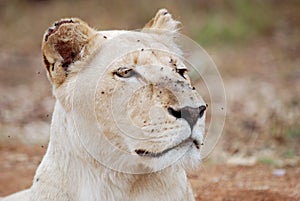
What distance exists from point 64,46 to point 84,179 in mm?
619

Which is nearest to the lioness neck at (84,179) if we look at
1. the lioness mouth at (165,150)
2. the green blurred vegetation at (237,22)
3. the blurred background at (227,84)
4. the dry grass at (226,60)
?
the lioness mouth at (165,150)

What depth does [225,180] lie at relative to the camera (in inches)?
207

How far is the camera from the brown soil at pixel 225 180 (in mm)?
4684

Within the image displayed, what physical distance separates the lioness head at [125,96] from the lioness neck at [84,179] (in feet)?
0.24

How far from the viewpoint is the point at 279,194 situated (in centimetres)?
468

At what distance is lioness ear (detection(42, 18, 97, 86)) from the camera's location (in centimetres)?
292

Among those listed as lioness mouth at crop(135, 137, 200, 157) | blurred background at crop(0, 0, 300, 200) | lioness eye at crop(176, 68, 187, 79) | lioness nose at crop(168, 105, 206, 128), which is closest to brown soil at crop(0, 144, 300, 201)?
blurred background at crop(0, 0, 300, 200)

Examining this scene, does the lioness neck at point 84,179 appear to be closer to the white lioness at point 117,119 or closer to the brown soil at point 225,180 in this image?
the white lioness at point 117,119

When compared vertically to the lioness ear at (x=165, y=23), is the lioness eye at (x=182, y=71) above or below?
below

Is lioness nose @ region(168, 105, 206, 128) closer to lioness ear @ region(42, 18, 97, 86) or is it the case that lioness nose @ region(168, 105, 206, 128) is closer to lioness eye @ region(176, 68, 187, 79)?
lioness eye @ region(176, 68, 187, 79)

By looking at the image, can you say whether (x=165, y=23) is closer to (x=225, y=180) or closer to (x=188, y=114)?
(x=188, y=114)

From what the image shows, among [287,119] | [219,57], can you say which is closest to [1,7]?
[219,57]

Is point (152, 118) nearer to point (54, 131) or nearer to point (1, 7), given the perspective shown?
point (54, 131)

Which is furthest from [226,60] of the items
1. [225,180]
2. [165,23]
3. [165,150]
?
[165,150]
